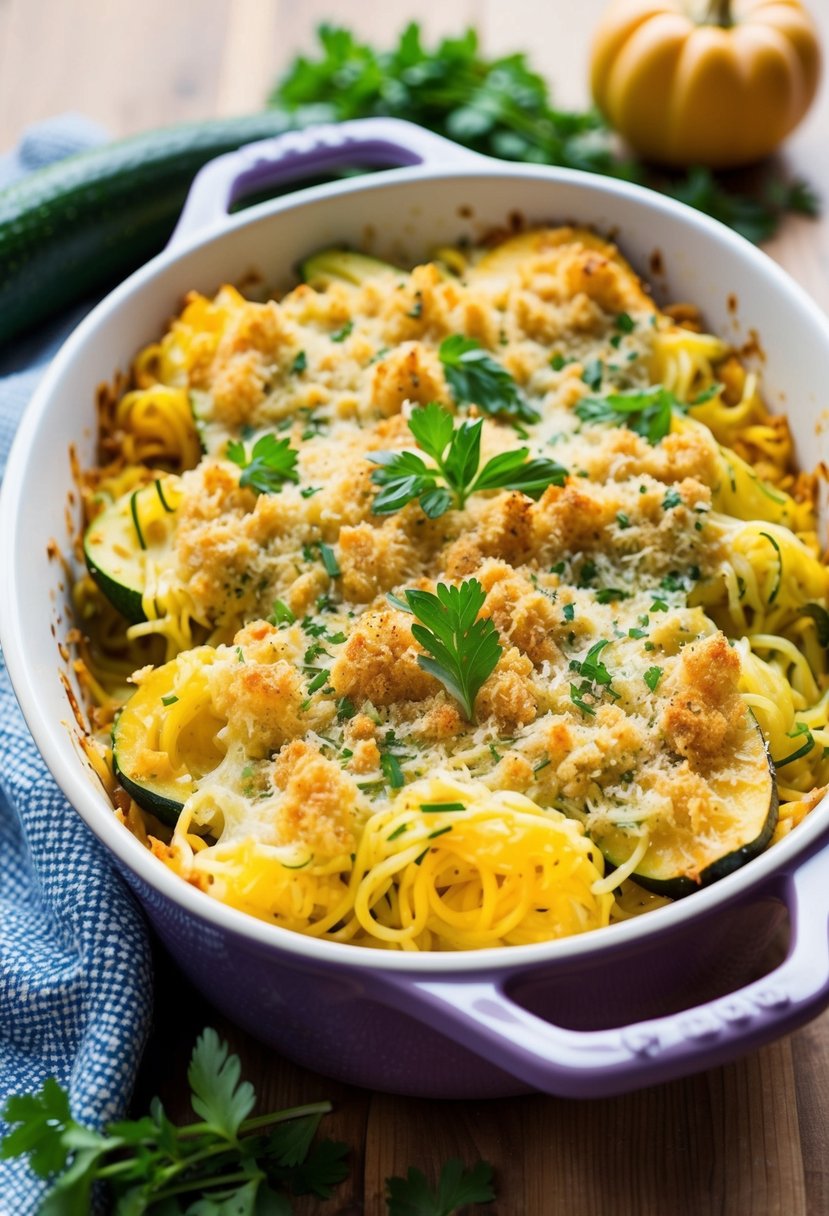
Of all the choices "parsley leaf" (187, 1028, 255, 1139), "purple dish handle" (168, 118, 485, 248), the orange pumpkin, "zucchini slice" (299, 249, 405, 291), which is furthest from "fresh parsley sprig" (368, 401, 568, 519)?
the orange pumpkin

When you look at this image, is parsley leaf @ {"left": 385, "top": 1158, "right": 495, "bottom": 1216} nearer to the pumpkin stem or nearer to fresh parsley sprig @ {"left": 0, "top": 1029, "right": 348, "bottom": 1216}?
fresh parsley sprig @ {"left": 0, "top": 1029, "right": 348, "bottom": 1216}

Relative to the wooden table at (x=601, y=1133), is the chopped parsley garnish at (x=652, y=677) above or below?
above

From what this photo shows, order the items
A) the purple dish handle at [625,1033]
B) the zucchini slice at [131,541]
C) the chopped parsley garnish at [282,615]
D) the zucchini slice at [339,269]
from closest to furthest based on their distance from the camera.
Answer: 1. the purple dish handle at [625,1033]
2. the chopped parsley garnish at [282,615]
3. the zucchini slice at [131,541]
4. the zucchini slice at [339,269]

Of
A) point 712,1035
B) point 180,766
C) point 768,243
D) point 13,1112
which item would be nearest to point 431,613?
point 180,766

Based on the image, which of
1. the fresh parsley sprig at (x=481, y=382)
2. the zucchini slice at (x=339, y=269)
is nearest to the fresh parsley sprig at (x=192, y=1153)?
the fresh parsley sprig at (x=481, y=382)

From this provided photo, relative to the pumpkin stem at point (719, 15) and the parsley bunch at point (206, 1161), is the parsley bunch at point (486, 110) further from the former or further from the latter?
the parsley bunch at point (206, 1161)

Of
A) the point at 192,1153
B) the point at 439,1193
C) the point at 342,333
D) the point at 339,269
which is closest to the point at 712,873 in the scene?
the point at 439,1193
